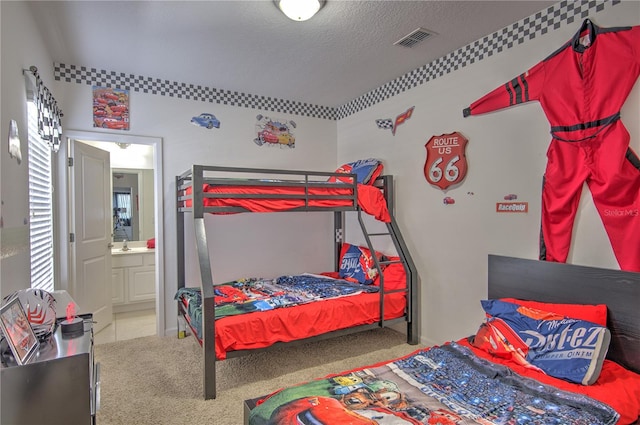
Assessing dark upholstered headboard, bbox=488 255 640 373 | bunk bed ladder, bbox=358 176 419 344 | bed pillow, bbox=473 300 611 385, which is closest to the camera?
bed pillow, bbox=473 300 611 385

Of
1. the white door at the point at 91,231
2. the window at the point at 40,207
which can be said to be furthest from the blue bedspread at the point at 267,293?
the window at the point at 40,207

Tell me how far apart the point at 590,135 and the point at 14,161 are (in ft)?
11.0

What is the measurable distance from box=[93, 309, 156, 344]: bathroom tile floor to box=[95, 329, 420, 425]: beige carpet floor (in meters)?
0.22

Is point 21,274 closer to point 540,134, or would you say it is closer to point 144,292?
point 144,292

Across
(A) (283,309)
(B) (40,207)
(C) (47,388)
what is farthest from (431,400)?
(B) (40,207)

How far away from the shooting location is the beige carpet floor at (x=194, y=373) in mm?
2287

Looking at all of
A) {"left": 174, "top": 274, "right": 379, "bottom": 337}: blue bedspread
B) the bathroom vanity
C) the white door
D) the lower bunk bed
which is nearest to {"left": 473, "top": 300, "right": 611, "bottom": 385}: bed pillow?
the lower bunk bed

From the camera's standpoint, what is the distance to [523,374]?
190 centimetres

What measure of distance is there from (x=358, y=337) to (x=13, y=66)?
3369 mm

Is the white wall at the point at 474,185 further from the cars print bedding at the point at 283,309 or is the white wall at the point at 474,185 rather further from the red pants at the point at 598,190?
the cars print bedding at the point at 283,309

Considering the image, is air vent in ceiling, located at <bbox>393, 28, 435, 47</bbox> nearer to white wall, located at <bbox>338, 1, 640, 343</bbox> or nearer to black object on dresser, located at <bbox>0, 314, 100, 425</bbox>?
white wall, located at <bbox>338, 1, 640, 343</bbox>

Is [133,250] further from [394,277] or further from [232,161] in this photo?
[394,277]

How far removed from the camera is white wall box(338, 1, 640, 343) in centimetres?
230

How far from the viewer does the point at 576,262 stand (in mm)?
2309
